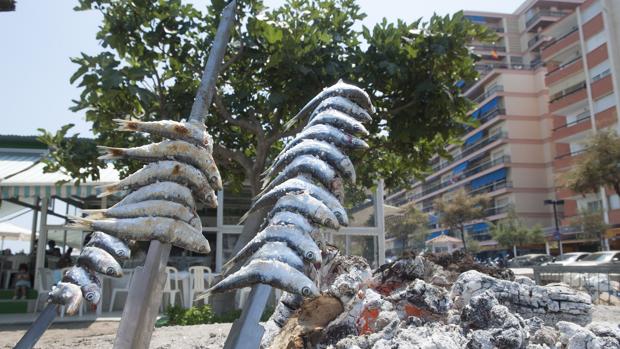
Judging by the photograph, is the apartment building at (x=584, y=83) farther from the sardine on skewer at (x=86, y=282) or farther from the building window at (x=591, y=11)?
the sardine on skewer at (x=86, y=282)

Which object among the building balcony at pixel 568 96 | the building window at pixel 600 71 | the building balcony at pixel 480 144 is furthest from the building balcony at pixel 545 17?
the building window at pixel 600 71

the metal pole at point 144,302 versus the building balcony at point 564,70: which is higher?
the building balcony at point 564,70

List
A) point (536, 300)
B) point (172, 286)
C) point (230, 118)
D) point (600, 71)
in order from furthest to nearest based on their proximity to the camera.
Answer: point (600, 71), point (172, 286), point (230, 118), point (536, 300)

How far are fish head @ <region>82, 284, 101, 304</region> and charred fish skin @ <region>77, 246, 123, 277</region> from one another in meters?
0.04

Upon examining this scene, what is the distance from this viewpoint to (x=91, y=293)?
44.1 inches

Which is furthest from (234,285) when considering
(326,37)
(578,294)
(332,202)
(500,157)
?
(500,157)

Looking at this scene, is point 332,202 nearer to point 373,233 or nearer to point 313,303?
point 313,303

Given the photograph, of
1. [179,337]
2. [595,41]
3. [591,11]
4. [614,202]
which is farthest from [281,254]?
[591,11]

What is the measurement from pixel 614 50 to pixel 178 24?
4043 cm

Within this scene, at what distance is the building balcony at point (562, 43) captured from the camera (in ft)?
135

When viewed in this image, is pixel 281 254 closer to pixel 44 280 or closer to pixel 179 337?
pixel 179 337

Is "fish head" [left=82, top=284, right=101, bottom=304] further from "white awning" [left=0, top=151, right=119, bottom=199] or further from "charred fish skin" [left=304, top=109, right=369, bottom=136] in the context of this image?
"white awning" [left=0, top=151, right=119, bottom=199]

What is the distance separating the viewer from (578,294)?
9.76ft

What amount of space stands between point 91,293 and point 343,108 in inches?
31.7
